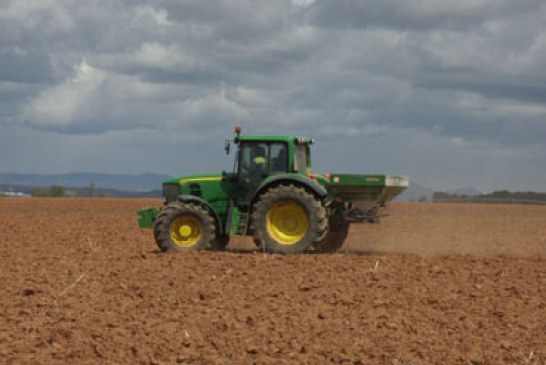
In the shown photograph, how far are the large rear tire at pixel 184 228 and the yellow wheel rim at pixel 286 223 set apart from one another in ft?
3.76

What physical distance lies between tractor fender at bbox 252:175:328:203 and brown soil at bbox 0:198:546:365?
4.21ft

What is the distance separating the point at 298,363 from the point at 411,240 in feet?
39.6

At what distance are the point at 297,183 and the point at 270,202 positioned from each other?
2.21 feet

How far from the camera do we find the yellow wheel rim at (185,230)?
54.0 ft

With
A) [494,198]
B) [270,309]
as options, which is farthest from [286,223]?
[494,198]

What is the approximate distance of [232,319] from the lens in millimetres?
10914

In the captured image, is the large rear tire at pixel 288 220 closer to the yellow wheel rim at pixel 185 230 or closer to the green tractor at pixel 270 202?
the green tractor at pixel 270 202

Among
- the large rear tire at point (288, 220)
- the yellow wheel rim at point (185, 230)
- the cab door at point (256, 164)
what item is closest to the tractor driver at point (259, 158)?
the cab door at point (256, 164)

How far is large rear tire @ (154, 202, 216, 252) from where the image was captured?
16.3m

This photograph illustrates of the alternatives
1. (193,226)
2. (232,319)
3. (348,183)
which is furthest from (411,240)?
(232,319)

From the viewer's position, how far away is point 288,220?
52.7 ft

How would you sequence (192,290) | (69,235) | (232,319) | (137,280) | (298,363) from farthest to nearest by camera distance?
(69,235) < (137,280) < (192,290) < (232,319) < (298,363)

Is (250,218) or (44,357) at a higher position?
(250,218)

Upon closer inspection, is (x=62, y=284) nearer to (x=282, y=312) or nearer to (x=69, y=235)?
(x=282, y=312)
